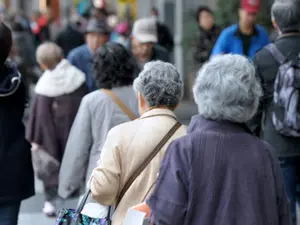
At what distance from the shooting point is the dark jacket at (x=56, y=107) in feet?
24.0

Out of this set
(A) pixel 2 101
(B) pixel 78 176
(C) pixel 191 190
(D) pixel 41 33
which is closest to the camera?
(C) pixel 191 190

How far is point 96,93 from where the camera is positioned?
206 inches

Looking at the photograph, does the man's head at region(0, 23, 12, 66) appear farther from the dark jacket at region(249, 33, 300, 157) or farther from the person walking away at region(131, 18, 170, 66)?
the person walking away at region(131, 18, 170, 66)

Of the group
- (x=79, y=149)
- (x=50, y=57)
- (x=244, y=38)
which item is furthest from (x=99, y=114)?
(x=244, y=38)

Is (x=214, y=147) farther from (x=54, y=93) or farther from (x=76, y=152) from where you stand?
(x=54, y=93)

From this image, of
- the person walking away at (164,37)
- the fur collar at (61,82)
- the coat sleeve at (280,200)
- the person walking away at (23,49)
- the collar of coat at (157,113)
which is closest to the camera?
the coat sleeve at (280,200)

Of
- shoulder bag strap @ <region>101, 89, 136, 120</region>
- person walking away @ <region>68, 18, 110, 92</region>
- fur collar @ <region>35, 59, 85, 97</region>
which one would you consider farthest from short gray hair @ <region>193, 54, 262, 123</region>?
person walking away @ <region>68, 18, 110, 92</region>

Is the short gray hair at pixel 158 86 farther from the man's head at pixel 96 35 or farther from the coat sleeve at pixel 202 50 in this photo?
the coat sleeve at pixel 202 50

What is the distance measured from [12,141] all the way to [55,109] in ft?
7.63

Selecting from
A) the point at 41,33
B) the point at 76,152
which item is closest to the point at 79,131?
the point at 76,152

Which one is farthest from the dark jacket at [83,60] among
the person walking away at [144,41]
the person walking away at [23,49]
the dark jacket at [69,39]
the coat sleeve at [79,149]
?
the person walking away at [23,49]

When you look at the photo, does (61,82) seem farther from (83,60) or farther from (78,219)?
(78,219)

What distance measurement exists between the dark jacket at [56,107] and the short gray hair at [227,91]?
13.5 feet

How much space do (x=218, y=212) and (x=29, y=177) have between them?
2166 millimetres
